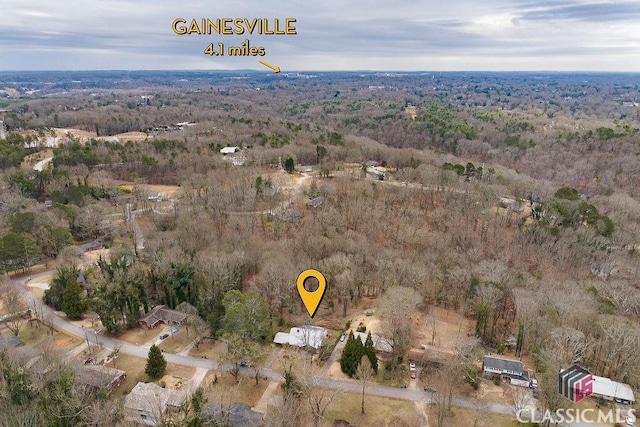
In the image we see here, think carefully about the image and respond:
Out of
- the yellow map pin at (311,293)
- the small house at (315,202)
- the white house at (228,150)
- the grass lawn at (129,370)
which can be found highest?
the white house at (228,150)

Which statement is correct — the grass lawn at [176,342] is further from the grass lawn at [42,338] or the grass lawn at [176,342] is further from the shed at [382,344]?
the shed at [382,344]

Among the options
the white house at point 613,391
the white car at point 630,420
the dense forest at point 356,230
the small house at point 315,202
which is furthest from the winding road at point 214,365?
the small house at point 315,202

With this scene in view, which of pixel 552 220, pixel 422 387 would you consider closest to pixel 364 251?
pixel 422 387

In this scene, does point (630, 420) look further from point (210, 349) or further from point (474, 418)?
point (210, 349)

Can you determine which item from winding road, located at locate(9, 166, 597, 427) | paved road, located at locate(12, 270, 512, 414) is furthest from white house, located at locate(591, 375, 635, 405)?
paved road, located at locate(12, 270, 512, 414)

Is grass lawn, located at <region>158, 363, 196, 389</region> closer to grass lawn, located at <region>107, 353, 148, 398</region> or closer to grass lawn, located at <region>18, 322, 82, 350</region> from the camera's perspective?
grass lawn, located at <region>107, 353, 148, 398</region>

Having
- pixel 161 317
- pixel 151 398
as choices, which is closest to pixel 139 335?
pixel 161 317
